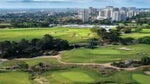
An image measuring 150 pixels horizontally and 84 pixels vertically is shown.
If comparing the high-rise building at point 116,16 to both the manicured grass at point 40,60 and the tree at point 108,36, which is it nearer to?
the tree at point 108,36

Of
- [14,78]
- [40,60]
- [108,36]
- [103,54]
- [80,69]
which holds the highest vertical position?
[14,78]

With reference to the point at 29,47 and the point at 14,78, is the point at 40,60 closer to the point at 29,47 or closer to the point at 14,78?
the point at 29,47

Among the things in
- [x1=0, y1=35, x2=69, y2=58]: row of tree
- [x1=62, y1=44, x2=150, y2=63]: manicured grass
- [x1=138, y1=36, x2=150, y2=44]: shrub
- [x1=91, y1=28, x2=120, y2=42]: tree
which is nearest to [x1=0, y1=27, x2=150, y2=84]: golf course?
[x1=62, y1=44, x2=150, y2=63]: manicured grass

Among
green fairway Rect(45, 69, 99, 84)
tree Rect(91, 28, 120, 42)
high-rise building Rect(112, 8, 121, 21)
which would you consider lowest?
high-rise building Rect(112, 8, 121, 21)

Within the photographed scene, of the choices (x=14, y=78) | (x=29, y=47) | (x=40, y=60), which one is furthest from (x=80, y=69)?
(x=29, y=47)

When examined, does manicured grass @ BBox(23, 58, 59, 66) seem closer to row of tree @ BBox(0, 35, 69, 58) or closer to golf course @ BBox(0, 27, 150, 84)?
golf course @ BBox(0, 27, 150, 84)

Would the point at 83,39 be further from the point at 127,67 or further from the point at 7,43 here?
the point at 127,67
